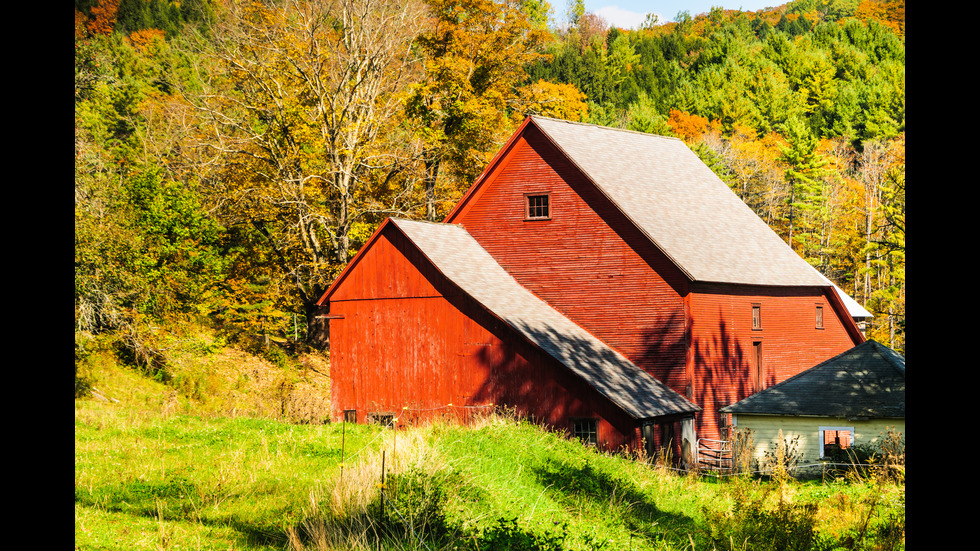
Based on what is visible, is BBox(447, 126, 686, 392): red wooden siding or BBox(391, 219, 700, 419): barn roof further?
BBox(447, 126, 686, 392): red wooden siding

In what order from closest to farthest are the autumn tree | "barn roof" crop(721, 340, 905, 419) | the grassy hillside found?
the grassy hillside < "barn roof" crop(721, 340, 905, 419) < the autumn tree

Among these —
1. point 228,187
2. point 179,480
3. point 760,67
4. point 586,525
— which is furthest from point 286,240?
point 760,67

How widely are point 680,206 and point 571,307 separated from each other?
6.02m

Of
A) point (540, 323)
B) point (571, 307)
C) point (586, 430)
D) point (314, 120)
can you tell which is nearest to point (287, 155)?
point (314, 120)

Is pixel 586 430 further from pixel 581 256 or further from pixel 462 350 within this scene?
pixel 581 256

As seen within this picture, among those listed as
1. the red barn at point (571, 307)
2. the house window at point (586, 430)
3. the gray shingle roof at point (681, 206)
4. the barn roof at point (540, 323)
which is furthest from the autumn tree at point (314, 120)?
the house window at point (586, 430)

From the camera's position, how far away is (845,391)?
24.7 metres

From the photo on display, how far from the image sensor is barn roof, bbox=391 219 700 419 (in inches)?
906

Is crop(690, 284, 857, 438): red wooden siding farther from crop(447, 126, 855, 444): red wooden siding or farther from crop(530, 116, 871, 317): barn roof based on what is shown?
crop(530, 116, 871, 317): barn roof

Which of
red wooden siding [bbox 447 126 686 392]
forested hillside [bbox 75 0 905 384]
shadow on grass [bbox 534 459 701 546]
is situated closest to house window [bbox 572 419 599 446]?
red wooden siding [bbox 447 126 686 392]

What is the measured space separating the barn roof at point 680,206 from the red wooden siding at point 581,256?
601 mm

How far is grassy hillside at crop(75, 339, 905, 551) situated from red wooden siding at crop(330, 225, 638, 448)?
2.75m

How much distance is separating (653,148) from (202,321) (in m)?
20.5

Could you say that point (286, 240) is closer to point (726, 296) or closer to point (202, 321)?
point (202, 321)
